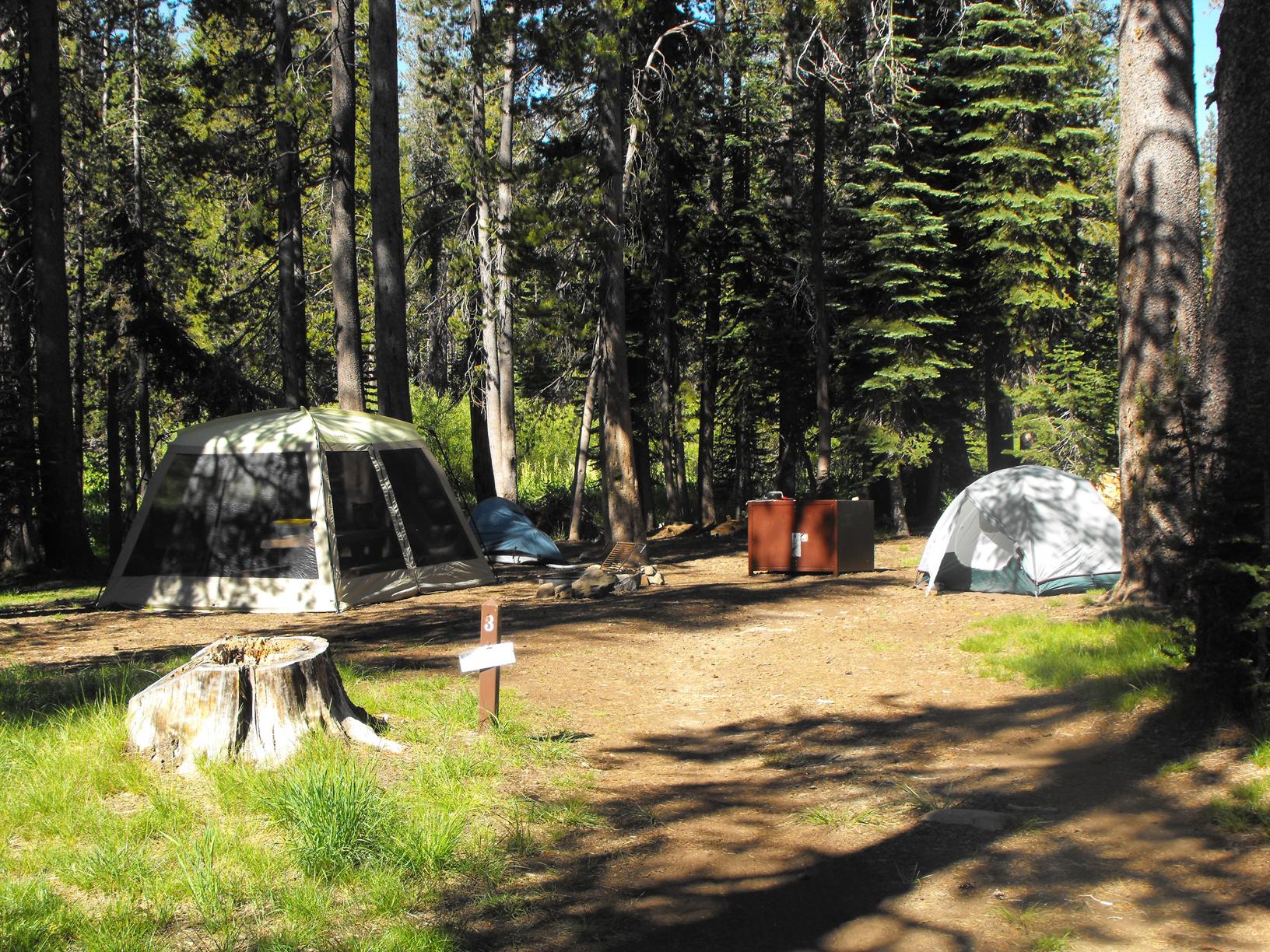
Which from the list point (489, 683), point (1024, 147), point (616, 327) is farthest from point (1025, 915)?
point (1024, 147)

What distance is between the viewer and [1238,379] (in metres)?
6.84

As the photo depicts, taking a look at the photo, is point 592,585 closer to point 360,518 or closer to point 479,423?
point 360,518

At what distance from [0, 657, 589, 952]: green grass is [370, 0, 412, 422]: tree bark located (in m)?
9.78

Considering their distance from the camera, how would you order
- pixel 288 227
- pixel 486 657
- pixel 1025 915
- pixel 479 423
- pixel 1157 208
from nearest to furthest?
pixel 1025 915, pixel 486 657, pixel 1157 208, pixel 288 227, pixel 479 423

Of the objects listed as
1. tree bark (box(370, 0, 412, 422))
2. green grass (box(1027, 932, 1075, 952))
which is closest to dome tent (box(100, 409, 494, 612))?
tree bark (box(370, 0, 412, 422))

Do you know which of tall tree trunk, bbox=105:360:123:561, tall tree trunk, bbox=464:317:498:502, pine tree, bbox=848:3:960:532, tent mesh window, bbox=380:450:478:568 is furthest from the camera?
tall tree trunk, bbox=464:317:498:502

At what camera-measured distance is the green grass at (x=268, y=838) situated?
158 inches

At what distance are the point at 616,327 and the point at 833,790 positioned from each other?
10.9 metres

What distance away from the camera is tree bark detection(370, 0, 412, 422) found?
15.5 m

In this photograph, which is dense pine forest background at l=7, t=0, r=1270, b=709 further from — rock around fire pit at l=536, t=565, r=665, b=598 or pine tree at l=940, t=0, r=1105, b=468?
rock around fire pit at l=536, t=565, r=665, b=598

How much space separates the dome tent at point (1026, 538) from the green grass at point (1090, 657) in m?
2.83

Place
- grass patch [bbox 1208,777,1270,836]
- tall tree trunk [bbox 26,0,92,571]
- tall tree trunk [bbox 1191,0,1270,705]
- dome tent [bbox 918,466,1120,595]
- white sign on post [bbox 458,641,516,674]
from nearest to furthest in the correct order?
1. grass patch [bbox 1208,777,1270,836]
2. tall tree trunk [bbox 1191,0,1270,705]
3. white sign on post [bbox 458,641,516,674]
4. dome tent [bbox 918,466,1120,595]
5. tall tree trunk [bbox 26,0,92,571]

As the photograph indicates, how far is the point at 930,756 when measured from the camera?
688cm

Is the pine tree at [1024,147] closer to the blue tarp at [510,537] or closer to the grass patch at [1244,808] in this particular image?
the blue tarp at [510,537]
